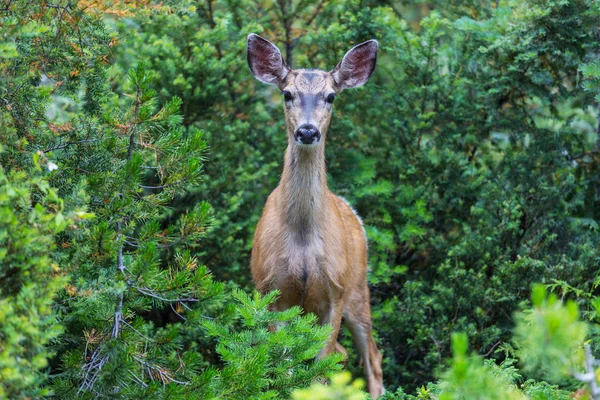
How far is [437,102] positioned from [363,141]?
930 millimetres

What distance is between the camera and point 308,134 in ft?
20.3

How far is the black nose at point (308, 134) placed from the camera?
6.20 m

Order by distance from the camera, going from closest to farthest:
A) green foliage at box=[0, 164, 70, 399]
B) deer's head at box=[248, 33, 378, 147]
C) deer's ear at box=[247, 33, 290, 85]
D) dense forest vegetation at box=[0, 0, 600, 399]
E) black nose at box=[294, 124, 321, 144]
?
green foliage at box=[0, 164, 70, 399] → dense forest vegetation at box=[0, 0, 600, 399] → black nose at box=[294, 124, 321, 144] → deer's head at box=[248, 33, 378, 147] → deer's ear at box=[247, 33, 290, 85]

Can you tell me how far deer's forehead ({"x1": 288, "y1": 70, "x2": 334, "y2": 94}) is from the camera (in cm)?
673

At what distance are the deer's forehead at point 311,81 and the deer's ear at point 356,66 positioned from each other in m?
0.16

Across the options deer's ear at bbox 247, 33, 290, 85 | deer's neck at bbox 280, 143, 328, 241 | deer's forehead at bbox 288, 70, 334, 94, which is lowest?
deer's neck at bbox 280, 143, 328, 241

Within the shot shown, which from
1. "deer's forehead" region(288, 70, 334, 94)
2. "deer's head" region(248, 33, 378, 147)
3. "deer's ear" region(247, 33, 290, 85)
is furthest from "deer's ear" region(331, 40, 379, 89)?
"deer's ear" region(247, 33, 290, 85)

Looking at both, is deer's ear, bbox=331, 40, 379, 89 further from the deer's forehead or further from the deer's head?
the deer's forehead

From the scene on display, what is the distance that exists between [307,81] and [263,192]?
240 cm

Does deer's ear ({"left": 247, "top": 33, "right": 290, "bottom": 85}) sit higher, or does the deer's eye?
deer's ear ({"left": 247, "top": 33, "right": 290, "bottom": 85})

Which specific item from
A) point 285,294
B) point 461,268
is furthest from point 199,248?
point 461,268

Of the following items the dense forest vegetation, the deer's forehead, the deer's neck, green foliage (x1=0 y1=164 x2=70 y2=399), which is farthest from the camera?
the deer's forehead

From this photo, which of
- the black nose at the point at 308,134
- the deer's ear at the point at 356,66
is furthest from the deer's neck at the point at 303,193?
the deer's ear at the point at 356,66

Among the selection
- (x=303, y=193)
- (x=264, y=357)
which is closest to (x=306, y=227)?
(x=303, y=193)
